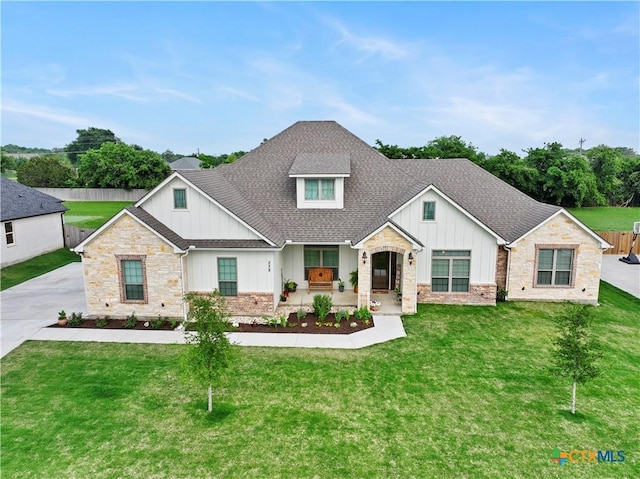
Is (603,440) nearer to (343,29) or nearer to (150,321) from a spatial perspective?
(150,321)

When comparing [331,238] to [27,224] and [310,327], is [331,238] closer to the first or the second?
[310,327]

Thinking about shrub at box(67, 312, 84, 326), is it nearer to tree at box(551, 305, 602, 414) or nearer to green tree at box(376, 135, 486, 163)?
tree at box(551, 305, 602, 414)

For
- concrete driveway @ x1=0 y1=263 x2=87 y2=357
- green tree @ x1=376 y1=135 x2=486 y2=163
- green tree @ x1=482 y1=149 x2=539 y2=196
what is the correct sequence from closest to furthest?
concrete driveway @ x1=0 y1=263 x2=87 y2=357
green tree @ x1=376 y1=135 x2=486 y2=163
green tree @ x1=482 y1=149 x2=539 y2=196

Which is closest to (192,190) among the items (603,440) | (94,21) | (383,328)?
(383,328)

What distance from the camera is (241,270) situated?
1455 cm

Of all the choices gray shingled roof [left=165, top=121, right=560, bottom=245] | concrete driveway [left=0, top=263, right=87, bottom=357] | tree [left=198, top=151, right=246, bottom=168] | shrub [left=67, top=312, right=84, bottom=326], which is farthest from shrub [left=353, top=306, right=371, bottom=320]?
tree [left=198, top=151, right=246, bottom=168]

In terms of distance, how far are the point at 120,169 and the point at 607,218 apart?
55566 mm

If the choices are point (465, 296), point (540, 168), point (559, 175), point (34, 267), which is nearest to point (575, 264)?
point (465, 296)

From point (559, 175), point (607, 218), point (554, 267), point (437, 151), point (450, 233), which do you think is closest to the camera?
point (450, 233)

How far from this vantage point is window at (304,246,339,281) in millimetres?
17188

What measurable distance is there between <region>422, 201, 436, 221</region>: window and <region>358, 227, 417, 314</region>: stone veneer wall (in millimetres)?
1880

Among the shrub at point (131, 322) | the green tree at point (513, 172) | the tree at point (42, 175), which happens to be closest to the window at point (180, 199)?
the shrub at point (131, 322)

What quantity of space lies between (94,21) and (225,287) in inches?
606

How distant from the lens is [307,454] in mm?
7227
